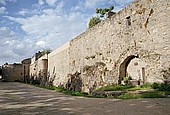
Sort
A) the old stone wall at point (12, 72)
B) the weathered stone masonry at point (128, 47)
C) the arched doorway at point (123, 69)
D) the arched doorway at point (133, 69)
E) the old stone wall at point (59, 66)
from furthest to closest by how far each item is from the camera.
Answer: the old stone wall at point (12, 72)
the old stone wall at point (59, 66)
the arched doorway at point (123, 69)
the arched doorway at point (133, 69)
the weathered stone masonry at point (128, 47)

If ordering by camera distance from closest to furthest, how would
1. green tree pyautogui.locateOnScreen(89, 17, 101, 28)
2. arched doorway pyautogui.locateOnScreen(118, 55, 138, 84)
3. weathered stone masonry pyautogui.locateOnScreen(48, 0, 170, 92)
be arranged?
1. weathered stone masonry pyautogui.locateOnScreen(48, 0, 170, 92)
2. arched doorway pyautogui.locateOnScreen(118, 55, 138, 84)
3. green tree pyautogui.locateOnScreen(89, 17, 101, 28)

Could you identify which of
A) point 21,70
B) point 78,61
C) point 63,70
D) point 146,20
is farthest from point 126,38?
point 21,70

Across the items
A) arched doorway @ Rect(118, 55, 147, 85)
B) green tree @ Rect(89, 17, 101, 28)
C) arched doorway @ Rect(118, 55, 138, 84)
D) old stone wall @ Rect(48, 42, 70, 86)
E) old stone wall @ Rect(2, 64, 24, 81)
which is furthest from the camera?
old stone wall @ Rect(2, 64, 24, 81)

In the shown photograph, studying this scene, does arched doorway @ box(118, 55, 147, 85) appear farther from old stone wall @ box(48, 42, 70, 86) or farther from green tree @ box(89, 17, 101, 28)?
green tree @ box(89, 17, 101, 28)

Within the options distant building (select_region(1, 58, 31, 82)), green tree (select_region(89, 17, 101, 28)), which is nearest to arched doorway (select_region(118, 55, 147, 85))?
green tree (select_region(89, 17, 101, 28))

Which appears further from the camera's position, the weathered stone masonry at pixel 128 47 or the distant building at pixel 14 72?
the distant building at pixel 14 72

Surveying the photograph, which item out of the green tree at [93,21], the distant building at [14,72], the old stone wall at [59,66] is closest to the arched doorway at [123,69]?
the old stone wall at [59,66]

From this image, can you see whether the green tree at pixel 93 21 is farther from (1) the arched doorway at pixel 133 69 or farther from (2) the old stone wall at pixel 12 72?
(1) the arched doorway at pixel 133 69

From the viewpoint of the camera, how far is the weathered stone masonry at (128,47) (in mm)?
8906

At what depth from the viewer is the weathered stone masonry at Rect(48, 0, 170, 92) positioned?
29.2 feet

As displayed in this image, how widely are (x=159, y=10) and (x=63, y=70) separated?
37.7 feet

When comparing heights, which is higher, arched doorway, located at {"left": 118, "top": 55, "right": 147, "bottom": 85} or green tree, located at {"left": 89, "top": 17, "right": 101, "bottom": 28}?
green tree, located at {"left": 89, "top": 17, "right": 101, "bottom": 28}

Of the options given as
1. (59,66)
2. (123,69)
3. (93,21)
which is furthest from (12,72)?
(123,69)

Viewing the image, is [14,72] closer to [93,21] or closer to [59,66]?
[93,21]
